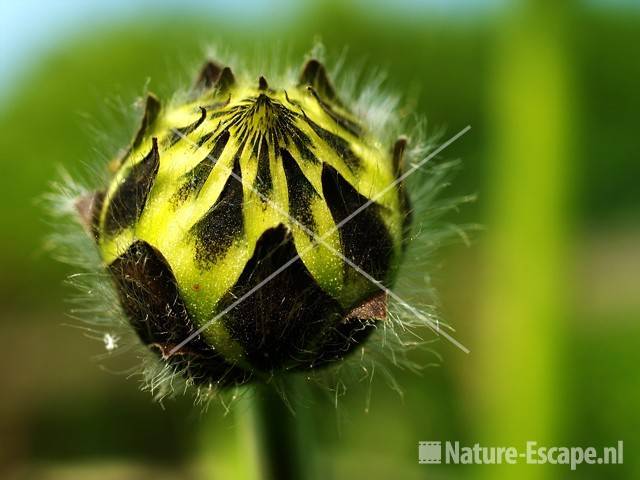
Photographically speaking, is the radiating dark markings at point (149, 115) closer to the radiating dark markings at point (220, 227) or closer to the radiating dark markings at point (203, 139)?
the radiating dark markings at point (203, 139)

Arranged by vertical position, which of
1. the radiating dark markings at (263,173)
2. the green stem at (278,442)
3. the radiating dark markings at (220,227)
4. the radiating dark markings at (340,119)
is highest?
the radiating dark markings at (340,119)

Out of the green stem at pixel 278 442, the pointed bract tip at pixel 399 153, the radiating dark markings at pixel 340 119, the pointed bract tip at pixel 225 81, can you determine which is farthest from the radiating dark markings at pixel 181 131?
the green stem at pixel 278 442

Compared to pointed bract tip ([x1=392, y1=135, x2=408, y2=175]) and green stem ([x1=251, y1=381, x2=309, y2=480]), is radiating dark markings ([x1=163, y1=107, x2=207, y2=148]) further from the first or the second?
green stem ([x1=251, y1=381, x2=309, y2=480])

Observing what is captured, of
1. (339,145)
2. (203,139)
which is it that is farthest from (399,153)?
(203,139)

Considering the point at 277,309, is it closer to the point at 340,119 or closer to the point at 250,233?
the point at 250,233

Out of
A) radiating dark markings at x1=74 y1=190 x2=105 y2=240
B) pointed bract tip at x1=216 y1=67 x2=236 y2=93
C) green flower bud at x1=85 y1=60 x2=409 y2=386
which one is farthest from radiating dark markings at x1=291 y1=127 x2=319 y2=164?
radiating dark markings at x1=74 y1=190 x2=105 y2=240
